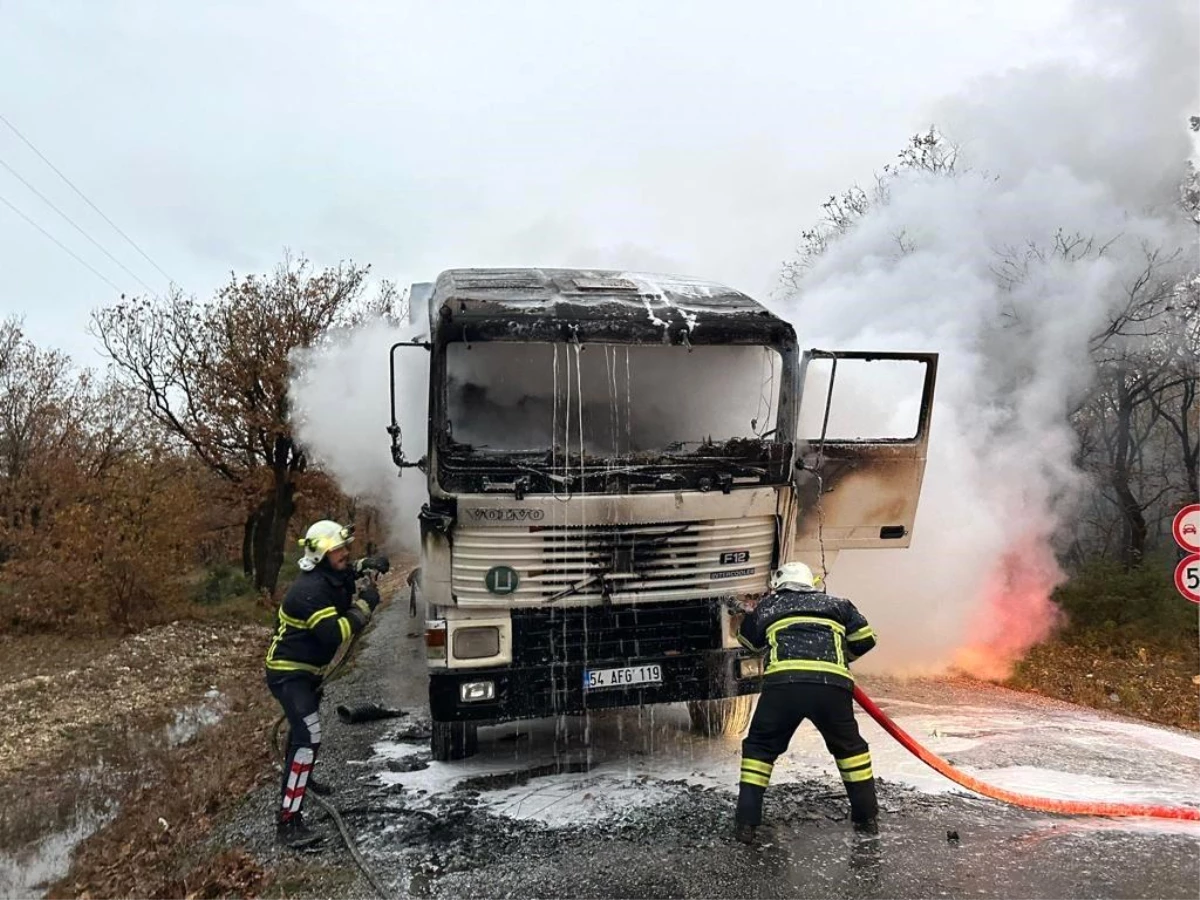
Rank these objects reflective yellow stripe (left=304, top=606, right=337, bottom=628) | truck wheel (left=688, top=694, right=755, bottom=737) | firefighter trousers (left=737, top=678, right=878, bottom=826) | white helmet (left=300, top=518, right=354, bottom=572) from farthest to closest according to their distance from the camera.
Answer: truck wheel (left=688, top=694, right=755, bottom=737)
white helmet (left=300, top=518, right=354, bottom=572)
reflective yellow stripe (left=304, top=606, right=337, bottom=628)
firefighter trousers (left=737, top=678, right=878, bottom=826)

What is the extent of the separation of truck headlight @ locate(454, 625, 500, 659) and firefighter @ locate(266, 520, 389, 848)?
67 cm

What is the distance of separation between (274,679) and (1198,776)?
19.4 ft

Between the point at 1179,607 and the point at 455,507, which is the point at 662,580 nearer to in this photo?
the point at 455,507

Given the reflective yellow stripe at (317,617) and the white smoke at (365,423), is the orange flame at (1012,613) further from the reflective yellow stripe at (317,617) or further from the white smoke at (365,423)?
the reflective yellow stripe at (317,617)

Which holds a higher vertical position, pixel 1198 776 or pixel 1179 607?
pixel 1179 607

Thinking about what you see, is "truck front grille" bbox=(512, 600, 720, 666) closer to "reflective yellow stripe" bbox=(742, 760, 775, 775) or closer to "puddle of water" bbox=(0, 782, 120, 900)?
"reflective yellow stripe" bbox=(742, 760, 775, 775)

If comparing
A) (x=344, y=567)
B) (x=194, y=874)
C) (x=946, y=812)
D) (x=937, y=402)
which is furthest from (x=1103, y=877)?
(x=937, y=402)

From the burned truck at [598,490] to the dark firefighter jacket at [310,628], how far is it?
641 mm

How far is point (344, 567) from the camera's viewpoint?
5.03m

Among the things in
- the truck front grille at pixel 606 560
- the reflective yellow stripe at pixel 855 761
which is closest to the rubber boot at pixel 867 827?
the reflective yellow stripe at pixel 855 761

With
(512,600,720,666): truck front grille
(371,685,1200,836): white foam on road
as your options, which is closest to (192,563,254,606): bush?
(371,685,1200,836): white foam on road

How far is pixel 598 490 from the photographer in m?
5.29

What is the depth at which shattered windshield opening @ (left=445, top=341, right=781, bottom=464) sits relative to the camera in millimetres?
5414

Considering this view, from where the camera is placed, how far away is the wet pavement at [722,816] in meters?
4.10
